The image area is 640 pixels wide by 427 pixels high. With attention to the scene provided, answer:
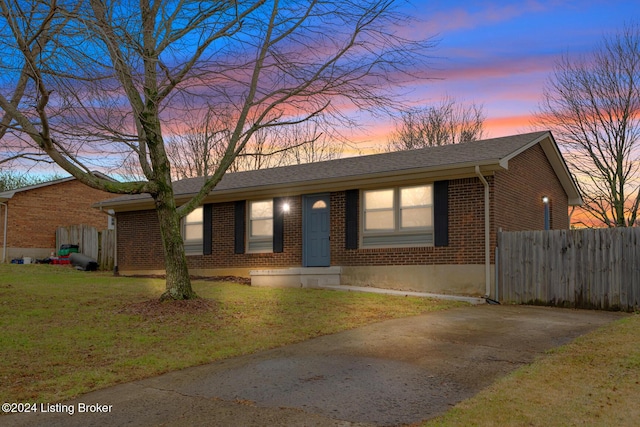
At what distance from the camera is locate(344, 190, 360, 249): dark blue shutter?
17.2m

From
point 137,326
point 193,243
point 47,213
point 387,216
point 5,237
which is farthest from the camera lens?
point 47,213

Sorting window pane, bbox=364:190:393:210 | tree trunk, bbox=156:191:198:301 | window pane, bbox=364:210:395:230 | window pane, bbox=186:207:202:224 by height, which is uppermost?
window pane, bbox=364:190:393:210

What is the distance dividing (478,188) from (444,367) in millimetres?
8775

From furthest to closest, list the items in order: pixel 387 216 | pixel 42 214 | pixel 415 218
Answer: pixel 42 214 → pixel 387 216 → pixel 415 218

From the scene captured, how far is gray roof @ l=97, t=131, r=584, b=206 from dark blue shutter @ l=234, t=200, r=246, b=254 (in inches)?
27.8

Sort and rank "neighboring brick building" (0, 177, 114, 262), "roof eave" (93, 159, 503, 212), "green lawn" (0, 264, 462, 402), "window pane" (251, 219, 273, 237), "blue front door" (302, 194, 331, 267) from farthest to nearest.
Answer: "neighboring brick building" (0, 177, 114, 262) → "window pane" (251, 219, 273, 237) → "blue front door" (302, 194, 331, 267) → "roof eave" (93, 159, 503, 212) → "green lawn" (0, 264, 462, 402)

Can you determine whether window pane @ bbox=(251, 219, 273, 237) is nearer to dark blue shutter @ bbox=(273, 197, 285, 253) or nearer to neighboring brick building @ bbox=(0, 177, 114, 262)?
dark blue shutter @ bbox=(273, 197, 285, 253)

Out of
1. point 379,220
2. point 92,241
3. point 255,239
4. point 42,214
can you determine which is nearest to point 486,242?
point 379,220

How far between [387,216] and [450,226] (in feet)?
6.58

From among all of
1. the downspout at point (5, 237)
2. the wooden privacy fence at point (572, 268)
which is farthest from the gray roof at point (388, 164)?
the downspout at point (5, 237)

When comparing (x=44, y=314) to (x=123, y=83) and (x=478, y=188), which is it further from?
(x=478, y=188)

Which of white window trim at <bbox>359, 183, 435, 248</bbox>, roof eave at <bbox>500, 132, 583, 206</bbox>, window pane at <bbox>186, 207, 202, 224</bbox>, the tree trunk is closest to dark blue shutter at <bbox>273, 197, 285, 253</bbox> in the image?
white window trim at <bbox>359, 183, 435, 248</bbox>

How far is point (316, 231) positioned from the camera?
1823 centimetres

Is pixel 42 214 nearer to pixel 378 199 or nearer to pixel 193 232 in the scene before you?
pixel 193 232
